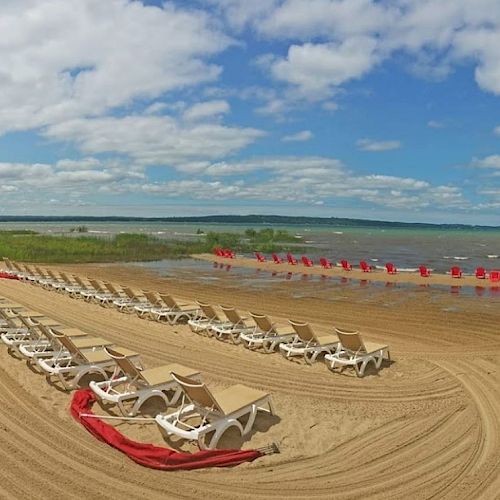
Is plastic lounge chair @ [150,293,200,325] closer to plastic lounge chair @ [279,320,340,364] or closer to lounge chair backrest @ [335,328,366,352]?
plastic lounge chair @ [279,320,340,364]

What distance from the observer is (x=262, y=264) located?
35062 millimetres

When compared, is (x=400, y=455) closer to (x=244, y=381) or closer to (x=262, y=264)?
(x=244, y=381)

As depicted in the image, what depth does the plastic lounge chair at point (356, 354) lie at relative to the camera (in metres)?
8.98

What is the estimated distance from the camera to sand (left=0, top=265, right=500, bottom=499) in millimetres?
5035

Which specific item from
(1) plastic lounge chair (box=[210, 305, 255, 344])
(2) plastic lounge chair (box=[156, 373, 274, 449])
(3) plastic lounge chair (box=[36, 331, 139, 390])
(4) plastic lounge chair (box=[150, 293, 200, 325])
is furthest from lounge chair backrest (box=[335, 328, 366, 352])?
(4) plastic lounge chair (box=[150, 293, 200, 325])

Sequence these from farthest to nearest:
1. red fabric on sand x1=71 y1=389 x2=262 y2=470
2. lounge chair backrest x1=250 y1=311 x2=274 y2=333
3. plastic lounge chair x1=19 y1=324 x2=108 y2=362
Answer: lounge chair backrest x1=250 y1=311 x2=274 y2=333, plastic lounge chair x1=19 y1=324 x2=108 y2=362, red fabric on sand x1=71 y1=389 x2=262 y2=470

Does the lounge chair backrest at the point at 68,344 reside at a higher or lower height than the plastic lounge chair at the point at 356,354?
higher

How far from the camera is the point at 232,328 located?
11711 millimetres

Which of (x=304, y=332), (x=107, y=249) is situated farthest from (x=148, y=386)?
(x=107, y=249)

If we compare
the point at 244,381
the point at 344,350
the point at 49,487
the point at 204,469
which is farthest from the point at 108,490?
the point at 344,350

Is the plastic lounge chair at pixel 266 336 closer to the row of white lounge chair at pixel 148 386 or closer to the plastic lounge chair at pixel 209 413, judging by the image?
the row of white lounge chair at pixel 148 386

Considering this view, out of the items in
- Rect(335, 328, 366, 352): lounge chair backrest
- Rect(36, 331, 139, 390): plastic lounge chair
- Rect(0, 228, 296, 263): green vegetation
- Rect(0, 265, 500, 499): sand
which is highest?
Rect(0, 228, 296, 263): green vegetation

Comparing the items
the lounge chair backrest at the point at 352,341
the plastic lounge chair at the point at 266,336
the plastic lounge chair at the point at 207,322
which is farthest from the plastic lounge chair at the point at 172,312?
the lounge chair backrest at the point at 352,341

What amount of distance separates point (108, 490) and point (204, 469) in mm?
962
